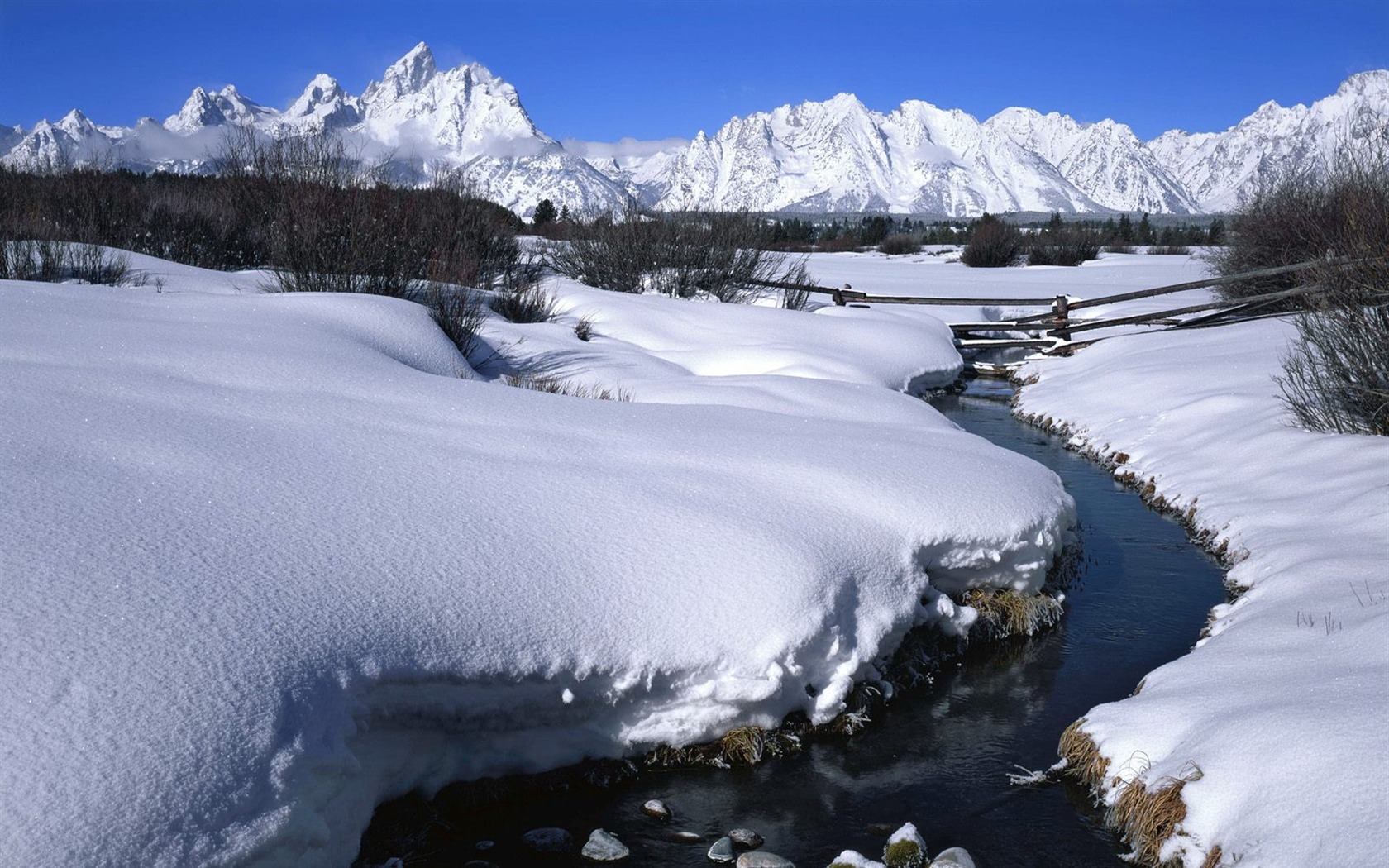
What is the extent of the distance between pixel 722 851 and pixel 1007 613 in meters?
3.07

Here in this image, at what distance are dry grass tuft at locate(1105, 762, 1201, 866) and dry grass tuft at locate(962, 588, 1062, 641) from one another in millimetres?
2107

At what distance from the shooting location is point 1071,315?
20.8 meters

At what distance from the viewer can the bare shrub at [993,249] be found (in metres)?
34.1

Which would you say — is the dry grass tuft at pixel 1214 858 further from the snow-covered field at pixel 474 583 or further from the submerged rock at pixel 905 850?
the submerged rock at pixel 905 850

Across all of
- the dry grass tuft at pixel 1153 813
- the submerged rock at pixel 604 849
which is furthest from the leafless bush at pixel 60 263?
the dry grass tuft at pixel 1153 813

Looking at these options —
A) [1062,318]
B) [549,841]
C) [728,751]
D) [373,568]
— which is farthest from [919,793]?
[1062,318]

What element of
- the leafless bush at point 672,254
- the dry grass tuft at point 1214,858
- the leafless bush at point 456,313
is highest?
the leafless bush at point 672,254

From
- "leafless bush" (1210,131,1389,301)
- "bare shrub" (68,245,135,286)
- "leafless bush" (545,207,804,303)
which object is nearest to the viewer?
"bare shrub" (68,245,135,286)

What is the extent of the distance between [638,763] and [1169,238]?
49.4 meters

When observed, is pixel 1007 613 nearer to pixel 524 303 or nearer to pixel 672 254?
pixel 524 303

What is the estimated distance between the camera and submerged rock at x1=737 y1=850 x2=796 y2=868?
390 cm

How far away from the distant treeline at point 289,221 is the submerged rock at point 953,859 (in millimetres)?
9879

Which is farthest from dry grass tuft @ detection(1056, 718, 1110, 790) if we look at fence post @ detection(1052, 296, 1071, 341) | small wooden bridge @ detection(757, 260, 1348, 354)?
fence post @ detection(1052, 296, 1071, 341)

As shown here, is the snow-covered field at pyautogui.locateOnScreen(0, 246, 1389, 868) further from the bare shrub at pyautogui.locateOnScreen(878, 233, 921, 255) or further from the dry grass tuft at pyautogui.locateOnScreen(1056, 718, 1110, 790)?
the bare shrub at pyautogui.locateOnScreen(878, 233, 921, 255)
